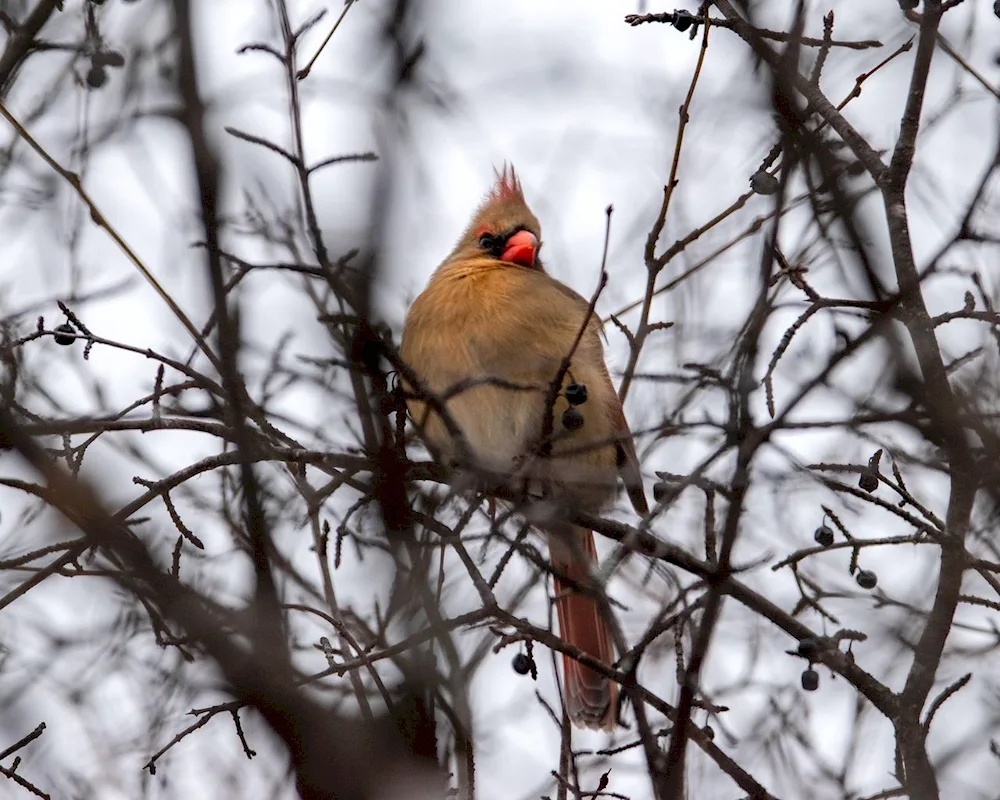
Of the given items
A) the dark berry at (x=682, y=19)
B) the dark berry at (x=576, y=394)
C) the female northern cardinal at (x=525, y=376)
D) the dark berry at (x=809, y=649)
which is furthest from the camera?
the female northern cardinal at (x=525, y=376)

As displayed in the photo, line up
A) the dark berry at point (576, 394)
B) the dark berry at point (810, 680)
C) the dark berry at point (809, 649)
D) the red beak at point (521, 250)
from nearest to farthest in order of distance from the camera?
1. the dark berry at point (809, 649)
2. the dark berry at point (810, 680)
3. the dark berry at point (576, 394)
4. the red beak at point (521, 250)

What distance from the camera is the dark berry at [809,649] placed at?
2.87 meters

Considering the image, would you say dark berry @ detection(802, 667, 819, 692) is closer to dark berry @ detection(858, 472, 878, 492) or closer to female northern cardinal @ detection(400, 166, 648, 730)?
dark berry @ detection(858, 472, 878, 492)

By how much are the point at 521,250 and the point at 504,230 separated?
0.71ft

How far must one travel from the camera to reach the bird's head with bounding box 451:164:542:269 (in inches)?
207

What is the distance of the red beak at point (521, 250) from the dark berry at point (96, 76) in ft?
5.46

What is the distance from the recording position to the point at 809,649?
9.45ft

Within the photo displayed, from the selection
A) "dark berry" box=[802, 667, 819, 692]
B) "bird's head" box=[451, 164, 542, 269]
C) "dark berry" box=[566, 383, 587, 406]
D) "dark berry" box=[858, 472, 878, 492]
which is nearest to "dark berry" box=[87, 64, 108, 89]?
"bird's head" box=[451, 164, 542, 269]

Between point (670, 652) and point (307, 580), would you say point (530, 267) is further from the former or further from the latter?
point (307, 580)

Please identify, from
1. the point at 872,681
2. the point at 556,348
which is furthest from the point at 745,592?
the point at 556,348

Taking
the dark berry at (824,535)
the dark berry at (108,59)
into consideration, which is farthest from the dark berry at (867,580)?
the dark berry at (108,59)

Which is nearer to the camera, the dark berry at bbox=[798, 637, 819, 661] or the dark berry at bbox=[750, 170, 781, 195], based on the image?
the dark berry at bbox=[798, 637, 819, 661]

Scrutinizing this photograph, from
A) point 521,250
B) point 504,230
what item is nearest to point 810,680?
point 521,250

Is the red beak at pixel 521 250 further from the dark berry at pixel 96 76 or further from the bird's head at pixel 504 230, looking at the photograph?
the dark berry at pixel 96 76
